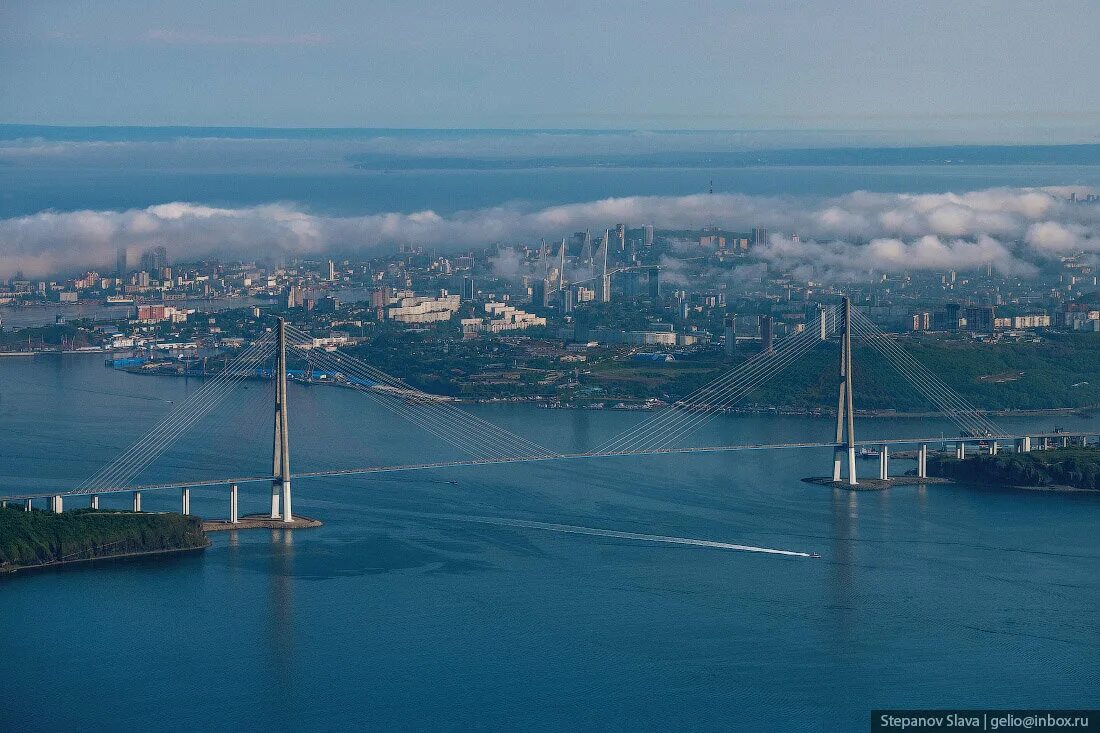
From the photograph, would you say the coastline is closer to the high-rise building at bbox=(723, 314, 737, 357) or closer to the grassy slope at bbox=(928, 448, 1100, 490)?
the grassy slope at bbox=(928, 448, 1100, 490)

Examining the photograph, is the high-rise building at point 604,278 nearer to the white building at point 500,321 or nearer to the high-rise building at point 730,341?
the white building at point 500,321

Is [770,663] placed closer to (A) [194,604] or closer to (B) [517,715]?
(B) [517,715]

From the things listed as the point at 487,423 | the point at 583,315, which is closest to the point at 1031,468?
the point at 487,423

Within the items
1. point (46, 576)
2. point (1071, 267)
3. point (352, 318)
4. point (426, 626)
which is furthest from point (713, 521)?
point (1071, 267)

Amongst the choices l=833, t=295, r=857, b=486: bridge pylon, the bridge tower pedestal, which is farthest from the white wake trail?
l=833, t=295, r=857, b=486: bridge pylon

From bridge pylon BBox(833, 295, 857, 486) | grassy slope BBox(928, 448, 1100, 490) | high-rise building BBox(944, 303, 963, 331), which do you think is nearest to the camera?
bridge pylon BBox(833, 295, 857, 486)
